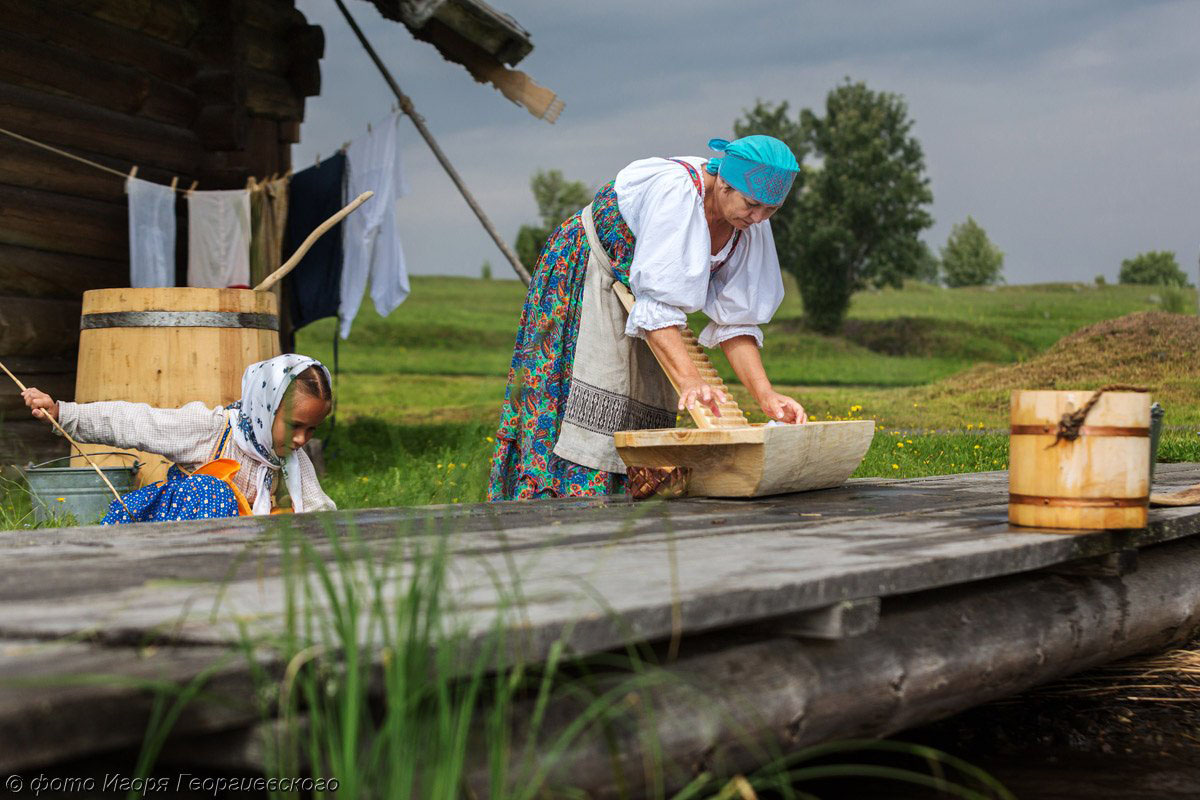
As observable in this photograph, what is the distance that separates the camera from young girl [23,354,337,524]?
336 centimetres

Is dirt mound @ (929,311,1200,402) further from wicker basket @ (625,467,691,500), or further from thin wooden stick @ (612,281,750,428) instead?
wicker basket @ (625,467,691,500)

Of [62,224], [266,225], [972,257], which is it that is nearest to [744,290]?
[266,225]

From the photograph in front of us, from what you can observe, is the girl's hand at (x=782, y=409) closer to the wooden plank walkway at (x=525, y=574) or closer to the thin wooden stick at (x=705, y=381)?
the thin wooden stick at (x=705, y=381)

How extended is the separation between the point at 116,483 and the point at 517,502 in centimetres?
145

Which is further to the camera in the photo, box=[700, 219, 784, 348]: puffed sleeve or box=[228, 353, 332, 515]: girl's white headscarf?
box=[700, 219, 784, 348]: puffed sleeve

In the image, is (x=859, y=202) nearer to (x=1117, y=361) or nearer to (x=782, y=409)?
(x=1117, y=361)

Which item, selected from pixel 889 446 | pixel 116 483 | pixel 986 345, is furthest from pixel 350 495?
pixel 986 345

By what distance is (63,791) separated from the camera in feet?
4.66

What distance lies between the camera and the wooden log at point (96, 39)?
6.04m

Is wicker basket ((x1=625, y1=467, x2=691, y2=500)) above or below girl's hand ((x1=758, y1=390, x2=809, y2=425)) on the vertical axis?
below

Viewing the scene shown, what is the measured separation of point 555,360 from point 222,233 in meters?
3.55

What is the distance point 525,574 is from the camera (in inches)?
72.1

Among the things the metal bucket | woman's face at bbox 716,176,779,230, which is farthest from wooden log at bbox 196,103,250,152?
woman's face at bbox 716,176,779,230

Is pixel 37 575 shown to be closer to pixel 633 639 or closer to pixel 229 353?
pixel 633 639
